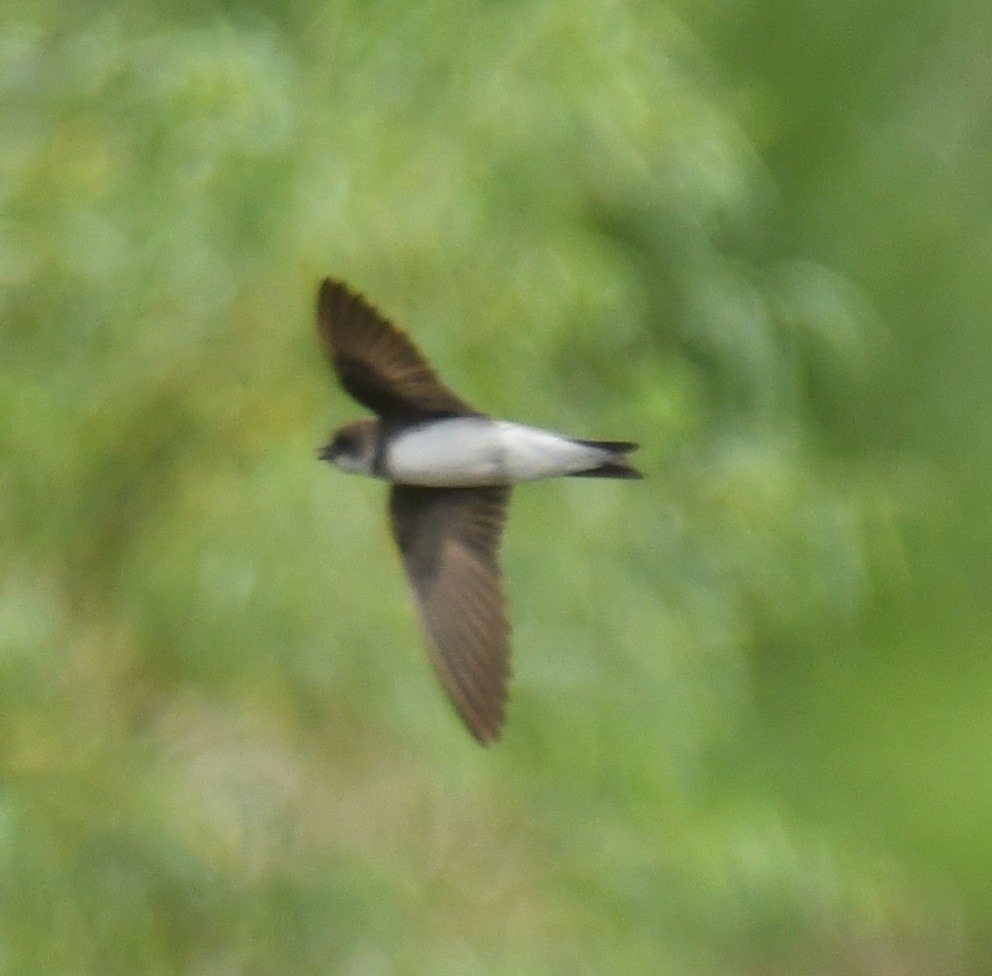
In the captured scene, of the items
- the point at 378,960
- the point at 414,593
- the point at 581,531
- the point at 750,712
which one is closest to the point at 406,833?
the point at 378,960

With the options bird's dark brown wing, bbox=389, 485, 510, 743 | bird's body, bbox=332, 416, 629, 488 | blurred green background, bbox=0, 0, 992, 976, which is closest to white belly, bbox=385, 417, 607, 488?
bird's body, bbox=332, 416, 629, 488

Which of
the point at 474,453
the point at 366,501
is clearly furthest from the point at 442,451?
the point at 366,501

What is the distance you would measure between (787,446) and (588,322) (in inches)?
14.8

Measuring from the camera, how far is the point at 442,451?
1.71m

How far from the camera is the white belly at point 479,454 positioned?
65.6 inches

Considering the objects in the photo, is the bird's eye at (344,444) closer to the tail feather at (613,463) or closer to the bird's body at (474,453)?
the bird's body at (474,453)

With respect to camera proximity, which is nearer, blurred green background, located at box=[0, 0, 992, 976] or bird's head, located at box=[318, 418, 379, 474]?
bird's head, located at box=[318, 418, 379, 474]

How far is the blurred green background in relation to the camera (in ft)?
7.95

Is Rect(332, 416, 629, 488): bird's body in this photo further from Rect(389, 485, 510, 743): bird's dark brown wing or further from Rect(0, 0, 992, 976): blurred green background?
Rect(0, 0, 992, 976): blurred green background

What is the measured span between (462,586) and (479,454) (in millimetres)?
196

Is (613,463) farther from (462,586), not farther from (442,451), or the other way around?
(462,586)

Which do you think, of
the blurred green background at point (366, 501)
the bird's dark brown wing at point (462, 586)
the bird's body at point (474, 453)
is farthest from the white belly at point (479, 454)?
the blurred green background at point (366, 501)

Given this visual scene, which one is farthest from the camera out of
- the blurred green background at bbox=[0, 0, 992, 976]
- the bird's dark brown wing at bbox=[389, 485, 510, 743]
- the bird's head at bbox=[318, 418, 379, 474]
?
the blurred green background at bbox=[0, 0, 992, 976]

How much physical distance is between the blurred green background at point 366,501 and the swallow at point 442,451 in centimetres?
55
